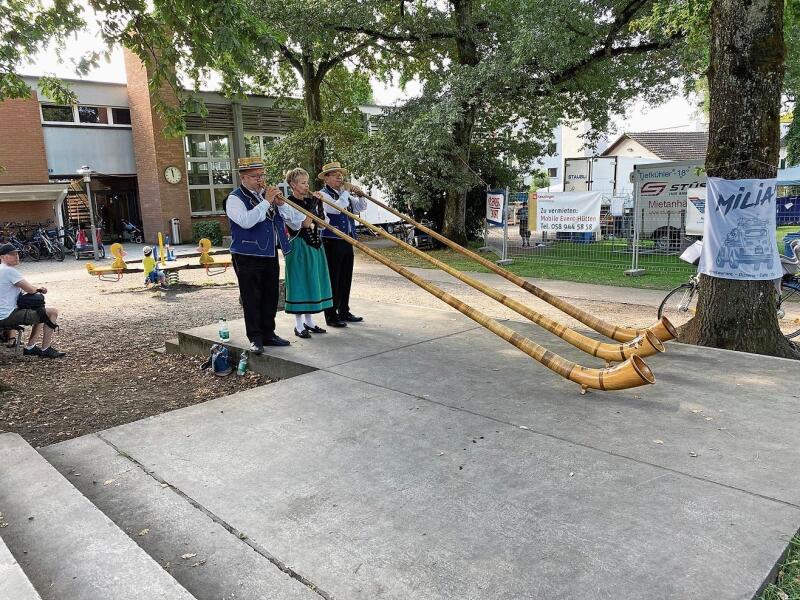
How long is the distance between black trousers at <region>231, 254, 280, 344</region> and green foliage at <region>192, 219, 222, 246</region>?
20.1 metres

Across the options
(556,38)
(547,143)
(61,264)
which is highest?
(556,38)

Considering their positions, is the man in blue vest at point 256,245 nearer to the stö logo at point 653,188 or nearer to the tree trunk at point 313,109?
the stö logo at point 653,188

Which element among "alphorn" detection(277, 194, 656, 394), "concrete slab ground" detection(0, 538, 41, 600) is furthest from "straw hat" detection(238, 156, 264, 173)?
"concrete slab ground" detection(0, 538, 41, 600)

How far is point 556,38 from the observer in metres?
13.8

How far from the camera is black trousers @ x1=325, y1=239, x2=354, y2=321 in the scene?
6.82 meters

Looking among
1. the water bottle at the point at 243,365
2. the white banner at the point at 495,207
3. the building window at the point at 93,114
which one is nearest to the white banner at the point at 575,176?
the white banner at the point at 495,207

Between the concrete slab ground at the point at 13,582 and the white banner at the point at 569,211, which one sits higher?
the white banner at the point at 569,211

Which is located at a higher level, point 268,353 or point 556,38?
point 556,38

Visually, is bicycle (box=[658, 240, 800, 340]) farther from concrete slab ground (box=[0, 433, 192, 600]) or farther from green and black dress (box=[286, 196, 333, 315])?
concrete slab ground (box=[0, 433, 192, 600])

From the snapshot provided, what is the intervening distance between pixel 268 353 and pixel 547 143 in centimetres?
1839

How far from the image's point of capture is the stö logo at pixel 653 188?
658 inches

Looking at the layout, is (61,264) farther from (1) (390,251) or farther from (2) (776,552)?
(2) (776,552)

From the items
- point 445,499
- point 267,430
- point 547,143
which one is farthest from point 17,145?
point 445,499

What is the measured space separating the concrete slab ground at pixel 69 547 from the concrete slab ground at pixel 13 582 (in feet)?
0.38
